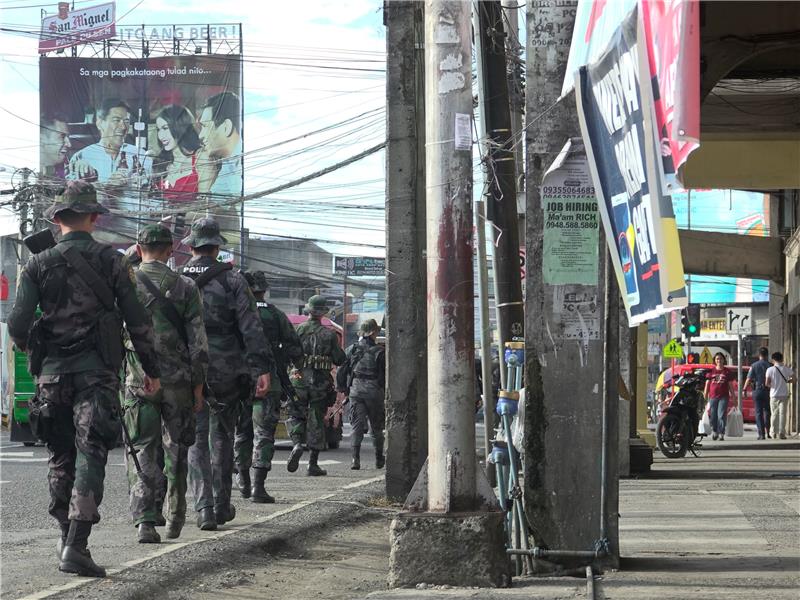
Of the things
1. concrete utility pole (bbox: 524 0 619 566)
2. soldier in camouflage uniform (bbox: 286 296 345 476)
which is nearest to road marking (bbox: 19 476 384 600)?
soldier in camouflage uniform (bbox: 286 296 345 476)

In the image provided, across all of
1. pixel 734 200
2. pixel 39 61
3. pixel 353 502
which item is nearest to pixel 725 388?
pixel 353 502

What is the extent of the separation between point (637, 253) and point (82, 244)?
319cm

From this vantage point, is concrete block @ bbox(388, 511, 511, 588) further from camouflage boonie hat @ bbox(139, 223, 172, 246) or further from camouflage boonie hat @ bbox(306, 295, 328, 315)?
camouflage boonie hat @ bbox(306, 295, 328, 315)

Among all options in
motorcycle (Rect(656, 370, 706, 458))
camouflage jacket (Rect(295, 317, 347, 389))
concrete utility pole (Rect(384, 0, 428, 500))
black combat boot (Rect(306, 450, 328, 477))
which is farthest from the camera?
motorcycle (Rect(656, 370, 706, 458))

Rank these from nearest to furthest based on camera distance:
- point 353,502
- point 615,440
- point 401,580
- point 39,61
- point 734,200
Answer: point 401,580
point 615,440
point 353,502
point 734,200
point 39,61

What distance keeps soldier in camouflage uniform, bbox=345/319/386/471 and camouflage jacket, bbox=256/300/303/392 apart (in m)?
3.59

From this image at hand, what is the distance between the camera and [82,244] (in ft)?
23.6

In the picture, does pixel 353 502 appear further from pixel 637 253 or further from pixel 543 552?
pixel 637 253

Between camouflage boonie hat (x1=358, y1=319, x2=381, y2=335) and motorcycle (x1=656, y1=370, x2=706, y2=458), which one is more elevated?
camouflage boonie hat (x1=358, y1=319, x2=381, y2=335)

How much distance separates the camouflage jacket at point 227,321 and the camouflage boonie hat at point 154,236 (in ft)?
2.93

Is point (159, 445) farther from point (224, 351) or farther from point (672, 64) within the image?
point (672, 64)

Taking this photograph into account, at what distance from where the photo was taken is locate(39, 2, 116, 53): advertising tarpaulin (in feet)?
246

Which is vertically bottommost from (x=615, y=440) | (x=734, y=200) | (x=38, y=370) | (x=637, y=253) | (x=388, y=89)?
(x=615, y=440)

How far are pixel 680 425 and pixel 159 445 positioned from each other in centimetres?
1216
